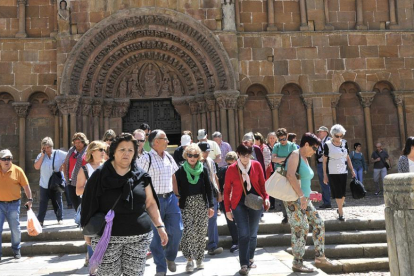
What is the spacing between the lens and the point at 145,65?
14273 millimetres

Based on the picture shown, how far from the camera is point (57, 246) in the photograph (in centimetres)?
747

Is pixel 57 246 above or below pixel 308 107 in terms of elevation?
below

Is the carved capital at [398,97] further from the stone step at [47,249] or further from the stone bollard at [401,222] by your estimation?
the stone step at [47,249]

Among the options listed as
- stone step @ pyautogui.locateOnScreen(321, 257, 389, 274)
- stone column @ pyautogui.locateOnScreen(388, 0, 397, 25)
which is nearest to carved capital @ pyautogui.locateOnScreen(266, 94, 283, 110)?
stone column @ pyautogui.locateOnScreen(388, 0, 397, 25)

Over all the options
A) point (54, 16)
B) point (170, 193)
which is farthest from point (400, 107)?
point (54, 16)

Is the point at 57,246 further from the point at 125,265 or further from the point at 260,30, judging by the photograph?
the point at 260,30

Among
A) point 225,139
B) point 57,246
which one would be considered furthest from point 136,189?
point 225,139

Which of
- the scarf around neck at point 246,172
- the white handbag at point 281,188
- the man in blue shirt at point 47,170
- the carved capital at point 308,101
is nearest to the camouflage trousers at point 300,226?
the white handbag at point 281,188

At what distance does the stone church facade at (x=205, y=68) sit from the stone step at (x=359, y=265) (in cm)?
673

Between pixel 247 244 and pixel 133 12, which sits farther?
pixel 133 12

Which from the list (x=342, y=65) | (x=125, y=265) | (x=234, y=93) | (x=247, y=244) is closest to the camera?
(x=125, y=265)

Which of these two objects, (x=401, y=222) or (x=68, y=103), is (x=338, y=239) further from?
(x=68, y=103)

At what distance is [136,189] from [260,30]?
11.6 m

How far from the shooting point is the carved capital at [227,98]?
13.0 m
